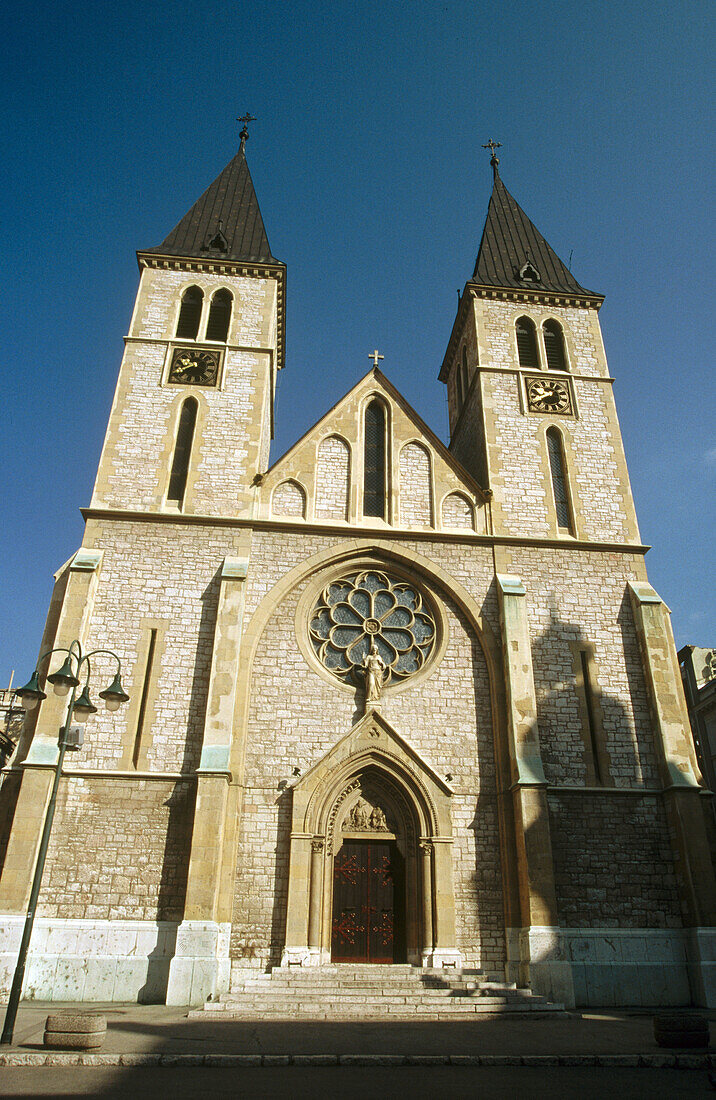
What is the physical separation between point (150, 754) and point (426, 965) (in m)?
6.30

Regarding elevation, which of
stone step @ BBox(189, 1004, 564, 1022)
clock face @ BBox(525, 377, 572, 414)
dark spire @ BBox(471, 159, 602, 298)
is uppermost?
dark spire @ BBox(471, 159, 602, 298)

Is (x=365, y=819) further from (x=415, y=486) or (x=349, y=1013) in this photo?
(x=415, y=486)

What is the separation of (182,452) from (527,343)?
10575mm

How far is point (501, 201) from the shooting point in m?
27.7

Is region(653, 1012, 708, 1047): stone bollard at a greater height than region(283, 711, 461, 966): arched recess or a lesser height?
lesser

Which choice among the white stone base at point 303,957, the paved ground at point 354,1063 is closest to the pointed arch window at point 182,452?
the white stone base at point 303,957

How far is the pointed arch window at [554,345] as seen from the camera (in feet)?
68.8

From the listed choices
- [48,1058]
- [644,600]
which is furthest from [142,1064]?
[644,600]

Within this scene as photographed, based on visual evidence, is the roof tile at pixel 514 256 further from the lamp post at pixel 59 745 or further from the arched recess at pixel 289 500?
the lamp post at pixel 59 745

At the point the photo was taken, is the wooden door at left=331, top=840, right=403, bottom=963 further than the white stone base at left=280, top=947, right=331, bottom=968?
Yes

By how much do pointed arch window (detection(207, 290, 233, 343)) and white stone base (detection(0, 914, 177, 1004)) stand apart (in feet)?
47.4

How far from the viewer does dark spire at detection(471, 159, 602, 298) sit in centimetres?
2244

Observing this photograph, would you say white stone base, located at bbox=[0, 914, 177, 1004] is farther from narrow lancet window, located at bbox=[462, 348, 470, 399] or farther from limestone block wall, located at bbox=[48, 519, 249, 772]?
narrow lancet window, located at bbox=[462, 348, 470, 399]

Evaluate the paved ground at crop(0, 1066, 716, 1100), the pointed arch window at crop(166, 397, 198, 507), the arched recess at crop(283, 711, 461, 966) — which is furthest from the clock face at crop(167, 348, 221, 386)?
the paved ground at crop(0, 1066, 716, 1100)
